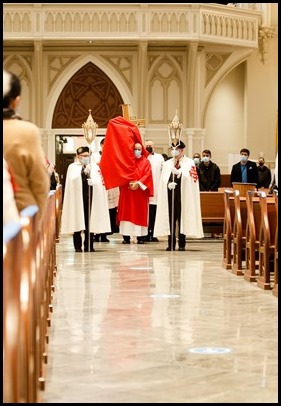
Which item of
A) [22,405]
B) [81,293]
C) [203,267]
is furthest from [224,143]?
[22,405]

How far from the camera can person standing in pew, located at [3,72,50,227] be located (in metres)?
5.86

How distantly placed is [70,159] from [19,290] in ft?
78.6

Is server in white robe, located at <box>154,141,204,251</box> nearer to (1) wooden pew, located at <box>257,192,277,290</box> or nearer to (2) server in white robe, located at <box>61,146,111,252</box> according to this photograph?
(2) server in white robe, located at <box>61,146,111,252</box>

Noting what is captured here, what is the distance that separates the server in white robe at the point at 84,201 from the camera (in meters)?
16.0

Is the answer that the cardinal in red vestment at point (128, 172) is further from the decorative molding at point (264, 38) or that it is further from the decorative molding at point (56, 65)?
the decorative molding at point (264, 38)

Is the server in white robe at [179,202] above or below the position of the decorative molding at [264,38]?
below

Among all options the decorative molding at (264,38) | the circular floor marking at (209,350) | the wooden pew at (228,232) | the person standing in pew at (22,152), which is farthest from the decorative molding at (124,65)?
the person standing in pew at (22,152)

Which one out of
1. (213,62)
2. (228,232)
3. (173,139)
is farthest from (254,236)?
(213,62)

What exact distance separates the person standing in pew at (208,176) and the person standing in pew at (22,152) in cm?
1432

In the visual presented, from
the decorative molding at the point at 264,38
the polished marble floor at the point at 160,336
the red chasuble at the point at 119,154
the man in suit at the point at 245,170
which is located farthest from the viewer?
the decorative molding at the point at 264,38

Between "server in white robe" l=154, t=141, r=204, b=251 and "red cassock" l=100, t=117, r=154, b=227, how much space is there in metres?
0.95

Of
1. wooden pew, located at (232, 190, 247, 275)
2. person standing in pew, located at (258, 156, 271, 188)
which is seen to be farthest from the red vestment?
person standing in pew, located at (258, 156, 271, 188)

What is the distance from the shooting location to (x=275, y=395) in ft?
19.2

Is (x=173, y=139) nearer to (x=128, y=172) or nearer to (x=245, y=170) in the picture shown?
(x=128, y=172)
